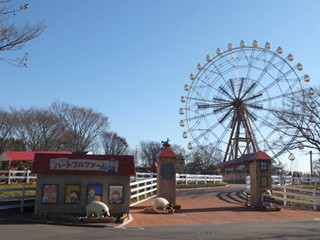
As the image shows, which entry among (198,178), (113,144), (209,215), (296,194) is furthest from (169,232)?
(113,144)

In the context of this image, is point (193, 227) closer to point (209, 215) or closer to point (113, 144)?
point (209, 215)

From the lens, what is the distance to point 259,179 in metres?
18.4

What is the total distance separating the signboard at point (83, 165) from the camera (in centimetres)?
1470

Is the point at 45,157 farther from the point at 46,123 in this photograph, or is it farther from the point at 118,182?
the point at 46,123

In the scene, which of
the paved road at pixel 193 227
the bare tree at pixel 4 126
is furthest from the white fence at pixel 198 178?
the bare tree at pixel 4 126

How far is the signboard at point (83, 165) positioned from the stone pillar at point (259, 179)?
24.3 feet

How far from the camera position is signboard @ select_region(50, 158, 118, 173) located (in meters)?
14.7

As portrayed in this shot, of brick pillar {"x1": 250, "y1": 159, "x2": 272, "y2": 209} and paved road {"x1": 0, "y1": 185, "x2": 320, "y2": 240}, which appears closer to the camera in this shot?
paved road {"x1": 0, "y1": 185, "x2": 320, "y2": 240}

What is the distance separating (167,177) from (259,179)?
180 inches

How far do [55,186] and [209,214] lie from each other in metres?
6.49

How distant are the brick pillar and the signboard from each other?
24.3ft

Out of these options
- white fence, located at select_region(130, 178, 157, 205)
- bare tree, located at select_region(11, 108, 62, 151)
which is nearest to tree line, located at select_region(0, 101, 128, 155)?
bare tree, located at select_region(11, 108, 62, 151)

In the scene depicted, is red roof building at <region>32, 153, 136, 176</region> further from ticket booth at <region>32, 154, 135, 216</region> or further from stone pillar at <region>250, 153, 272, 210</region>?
stone pillar at <region>250, 153, 272, 210</region>

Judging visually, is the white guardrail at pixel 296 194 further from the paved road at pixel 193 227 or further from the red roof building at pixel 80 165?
the red roof building at pixel 80 165
